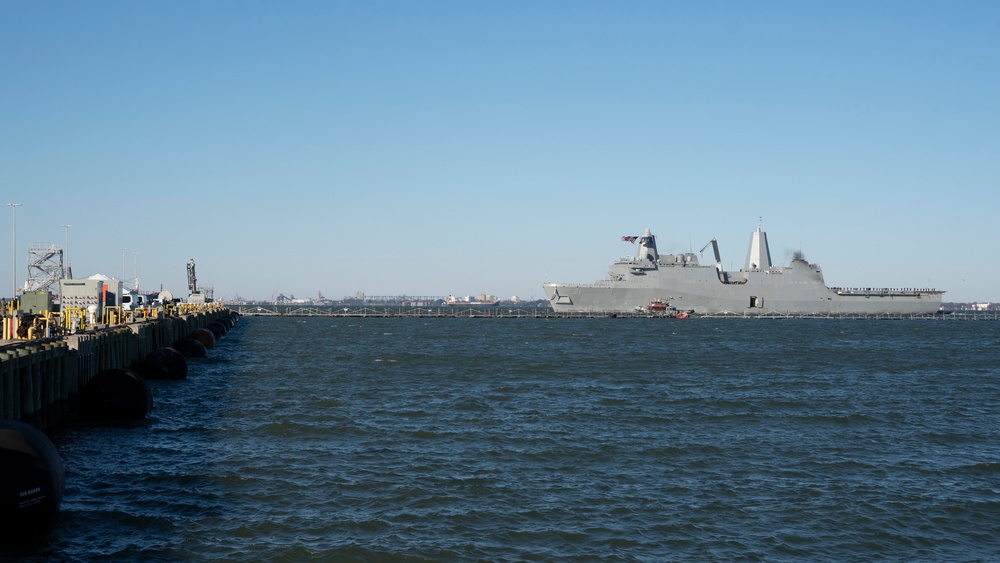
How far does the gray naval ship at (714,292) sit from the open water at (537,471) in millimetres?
82188

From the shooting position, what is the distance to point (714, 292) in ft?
401

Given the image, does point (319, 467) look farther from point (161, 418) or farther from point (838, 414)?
point (838, 414)

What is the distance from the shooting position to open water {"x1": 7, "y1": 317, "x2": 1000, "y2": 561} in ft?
45.4

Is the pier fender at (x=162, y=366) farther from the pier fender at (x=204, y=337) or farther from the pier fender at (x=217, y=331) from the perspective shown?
the pier fender at (x=217, y=331)

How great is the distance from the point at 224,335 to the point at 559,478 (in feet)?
207

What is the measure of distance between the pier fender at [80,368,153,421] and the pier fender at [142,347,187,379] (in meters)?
11.2

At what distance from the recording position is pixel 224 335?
248ft

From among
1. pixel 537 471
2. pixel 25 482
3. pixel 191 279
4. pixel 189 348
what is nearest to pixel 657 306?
pixel 191 279

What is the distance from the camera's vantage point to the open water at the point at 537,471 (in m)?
13.8

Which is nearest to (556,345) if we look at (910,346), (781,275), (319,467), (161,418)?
(910,346)

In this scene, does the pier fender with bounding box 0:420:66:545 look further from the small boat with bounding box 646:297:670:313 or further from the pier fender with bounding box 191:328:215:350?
the small boat with bounding box 646:297:670:313

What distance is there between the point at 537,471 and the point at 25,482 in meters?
10.2

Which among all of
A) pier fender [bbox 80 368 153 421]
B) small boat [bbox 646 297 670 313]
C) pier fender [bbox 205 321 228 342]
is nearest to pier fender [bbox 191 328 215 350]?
pier fender [bbox 205 321 228 342]

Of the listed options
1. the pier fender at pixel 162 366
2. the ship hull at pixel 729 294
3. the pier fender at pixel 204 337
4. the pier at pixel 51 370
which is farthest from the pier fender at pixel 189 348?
the ship hull at pixel 729 294
